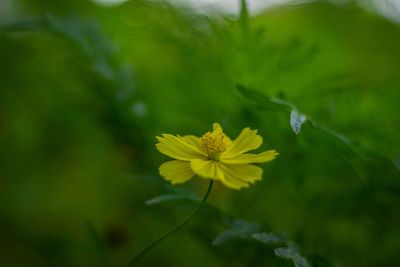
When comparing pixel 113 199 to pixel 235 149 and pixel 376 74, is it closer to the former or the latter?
pixel 235 149

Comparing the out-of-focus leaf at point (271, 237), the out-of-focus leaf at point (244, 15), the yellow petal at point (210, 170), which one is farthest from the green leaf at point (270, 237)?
the out-of-focus leaf at point (244, 15)

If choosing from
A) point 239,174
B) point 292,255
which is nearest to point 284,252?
point 292,255

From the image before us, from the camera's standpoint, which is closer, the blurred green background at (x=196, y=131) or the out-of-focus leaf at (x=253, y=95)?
the out-of-focus leaf at (x=253, y=95)

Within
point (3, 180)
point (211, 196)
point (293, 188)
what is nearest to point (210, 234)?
point (293, 188)

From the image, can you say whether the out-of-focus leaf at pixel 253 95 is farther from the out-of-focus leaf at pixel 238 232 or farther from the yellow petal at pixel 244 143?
the out-of-focus leaf at pixel 238 232

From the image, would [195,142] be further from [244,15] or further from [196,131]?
[196,131]

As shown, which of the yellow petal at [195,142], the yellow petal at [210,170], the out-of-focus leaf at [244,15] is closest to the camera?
the yellow petal at [210,170]
